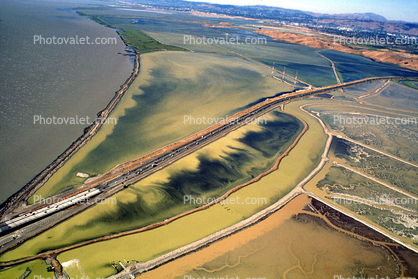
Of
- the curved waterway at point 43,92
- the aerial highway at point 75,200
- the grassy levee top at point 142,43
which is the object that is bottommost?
the aerial highway at point 75,200

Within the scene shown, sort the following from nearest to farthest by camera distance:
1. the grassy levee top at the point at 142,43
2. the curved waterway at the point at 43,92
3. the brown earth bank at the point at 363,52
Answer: the curved waterway at the point at 43,92 → the grassy levee top at the point at 142,43 → the brown earth bank at the point at 363,52

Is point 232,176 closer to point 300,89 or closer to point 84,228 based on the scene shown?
point 84,228

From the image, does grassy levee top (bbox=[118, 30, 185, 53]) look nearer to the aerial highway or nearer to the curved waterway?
the curved waterway

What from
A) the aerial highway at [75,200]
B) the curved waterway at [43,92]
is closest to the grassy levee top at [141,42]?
the curved waterway at [43,92]

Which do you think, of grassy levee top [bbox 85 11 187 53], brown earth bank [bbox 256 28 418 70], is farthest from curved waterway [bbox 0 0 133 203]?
brown earth bank [bbox 256 28 418 70]

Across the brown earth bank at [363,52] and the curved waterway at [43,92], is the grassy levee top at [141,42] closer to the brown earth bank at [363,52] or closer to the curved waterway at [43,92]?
the curved waterway at [43,92]

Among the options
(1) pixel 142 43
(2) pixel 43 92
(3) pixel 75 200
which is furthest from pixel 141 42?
(3) pixel 75 200
